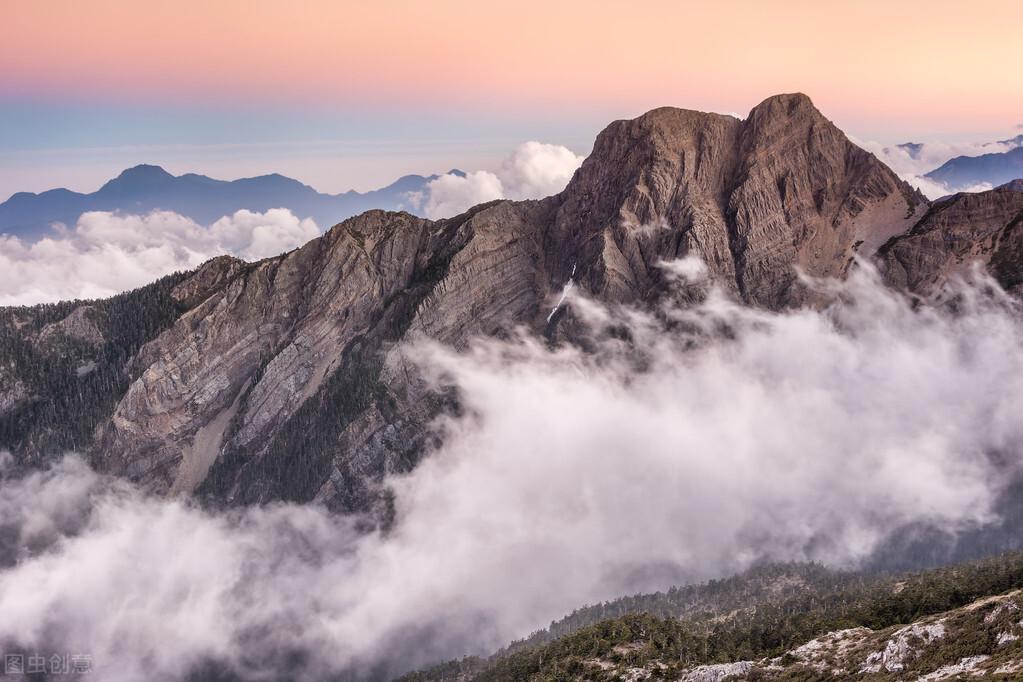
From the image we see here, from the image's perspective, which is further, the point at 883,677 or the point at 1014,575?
the point at 1014,575

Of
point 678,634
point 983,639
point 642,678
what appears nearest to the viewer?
point 983,639

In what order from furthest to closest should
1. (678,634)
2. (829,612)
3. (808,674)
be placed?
(829,612) → (678,634) → (808,674)

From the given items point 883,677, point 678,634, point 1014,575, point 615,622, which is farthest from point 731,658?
point 1014,575

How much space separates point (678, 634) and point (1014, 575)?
247 ft

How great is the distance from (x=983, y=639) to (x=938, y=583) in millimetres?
87522

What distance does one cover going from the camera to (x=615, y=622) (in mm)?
192000

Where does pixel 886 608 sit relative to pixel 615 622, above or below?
above

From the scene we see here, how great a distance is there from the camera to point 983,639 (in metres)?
109

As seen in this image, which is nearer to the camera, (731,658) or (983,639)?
(983,639)

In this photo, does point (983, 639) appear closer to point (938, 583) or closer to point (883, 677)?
point (883, 677)

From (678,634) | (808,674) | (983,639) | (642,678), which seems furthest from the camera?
(678,634)

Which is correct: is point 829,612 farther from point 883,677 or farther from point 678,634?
point 883,677

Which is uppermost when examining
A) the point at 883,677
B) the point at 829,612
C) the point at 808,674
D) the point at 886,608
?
the point at 883,677

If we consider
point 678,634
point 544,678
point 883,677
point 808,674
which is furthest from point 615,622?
point 883,677
